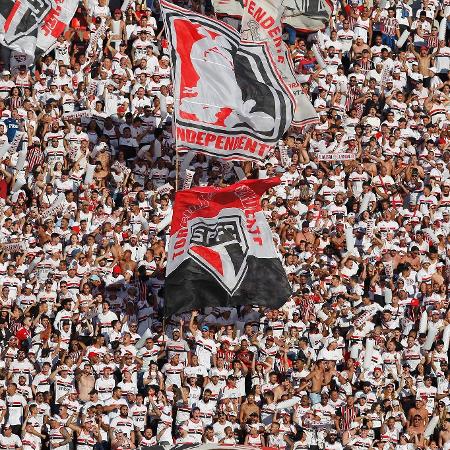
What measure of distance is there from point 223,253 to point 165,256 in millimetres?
2061

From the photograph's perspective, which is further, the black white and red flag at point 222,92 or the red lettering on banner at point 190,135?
the black white and red flag at point 222,92

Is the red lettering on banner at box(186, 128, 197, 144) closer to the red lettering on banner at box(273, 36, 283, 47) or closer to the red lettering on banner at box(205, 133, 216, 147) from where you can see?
the red lettering on banner at box(205, 133, 216, 147)

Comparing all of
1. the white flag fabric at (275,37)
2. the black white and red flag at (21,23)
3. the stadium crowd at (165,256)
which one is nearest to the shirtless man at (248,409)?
the stadium crowd at (165,256)

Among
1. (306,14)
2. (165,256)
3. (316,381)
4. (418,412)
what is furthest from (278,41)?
(418,412)

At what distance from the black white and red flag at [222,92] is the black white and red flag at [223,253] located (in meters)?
1.02

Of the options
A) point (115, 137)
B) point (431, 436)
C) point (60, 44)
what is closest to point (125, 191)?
point (115, 137)

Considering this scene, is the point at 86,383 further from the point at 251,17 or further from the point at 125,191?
the point at 251,17

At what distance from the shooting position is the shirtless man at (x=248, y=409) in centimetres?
3384

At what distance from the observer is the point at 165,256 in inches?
1426

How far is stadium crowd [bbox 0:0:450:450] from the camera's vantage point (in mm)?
33969

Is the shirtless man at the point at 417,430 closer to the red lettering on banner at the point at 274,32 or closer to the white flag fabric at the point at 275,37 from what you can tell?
the white flag fabric at the point at 275,37

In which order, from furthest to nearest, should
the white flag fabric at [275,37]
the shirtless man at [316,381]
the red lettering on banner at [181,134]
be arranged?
the white flag fabric at [275,37], the red lettering on banner at [181,134], the shirtless man at [316,381]

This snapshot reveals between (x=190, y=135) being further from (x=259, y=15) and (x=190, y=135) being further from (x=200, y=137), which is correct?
(x=259, y=15)

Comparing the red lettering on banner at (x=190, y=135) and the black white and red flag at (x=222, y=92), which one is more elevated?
the black white and red flag at (x=222, y=92)
